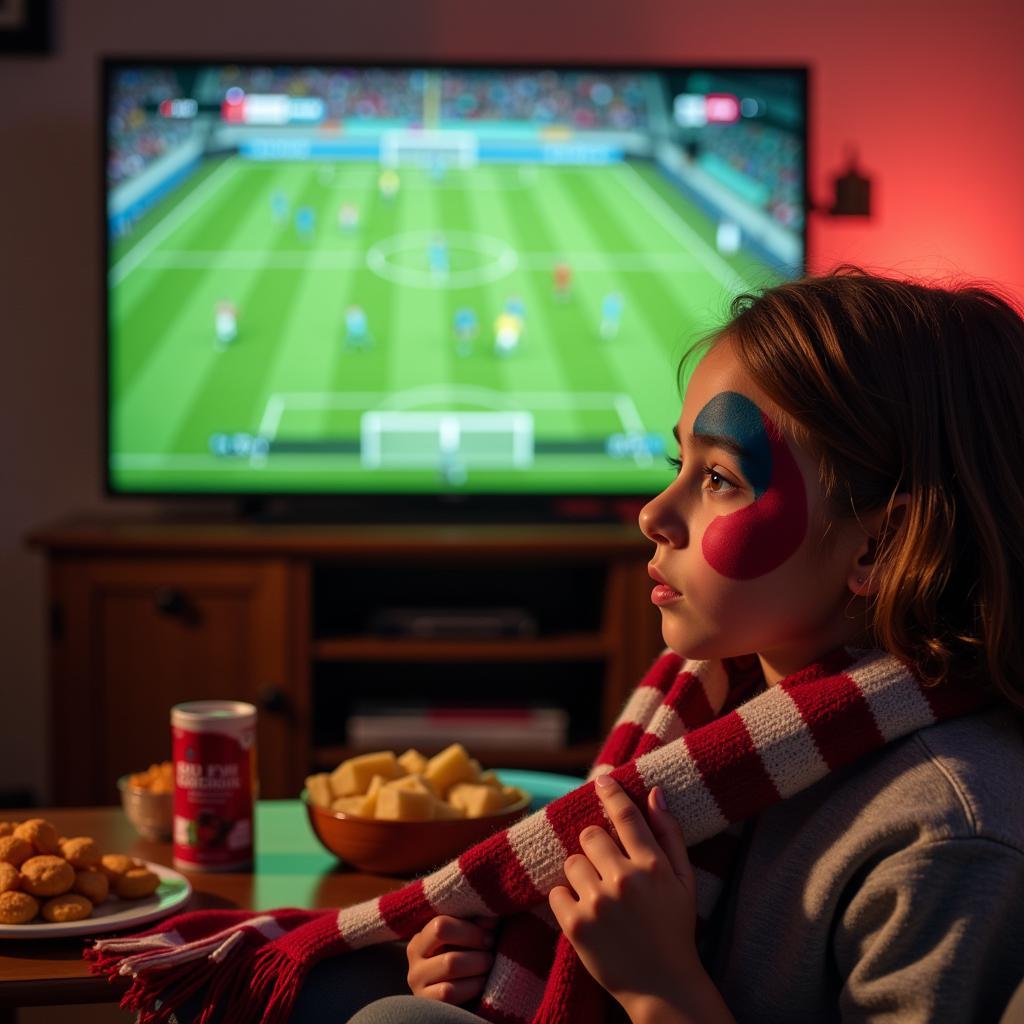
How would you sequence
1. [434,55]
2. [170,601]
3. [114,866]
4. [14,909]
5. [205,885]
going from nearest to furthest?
[14,909]
[114,866]
[205,885]
[170,601]
[434,55]

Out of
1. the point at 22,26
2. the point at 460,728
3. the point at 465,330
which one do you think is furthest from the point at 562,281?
the point at 22,26

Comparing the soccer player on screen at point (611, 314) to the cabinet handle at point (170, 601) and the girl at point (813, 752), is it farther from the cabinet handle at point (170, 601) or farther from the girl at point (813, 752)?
the girl at point (813, 752)

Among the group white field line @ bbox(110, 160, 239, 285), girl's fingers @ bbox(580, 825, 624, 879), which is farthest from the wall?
girl's fingers @ bbox(580, 825, 624, 879)

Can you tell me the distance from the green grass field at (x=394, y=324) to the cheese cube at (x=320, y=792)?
6.24 feet

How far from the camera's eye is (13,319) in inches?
140

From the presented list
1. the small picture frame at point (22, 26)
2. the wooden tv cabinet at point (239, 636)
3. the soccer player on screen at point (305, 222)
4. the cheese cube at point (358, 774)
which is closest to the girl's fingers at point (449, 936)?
the cheese cube at point (358, 774)

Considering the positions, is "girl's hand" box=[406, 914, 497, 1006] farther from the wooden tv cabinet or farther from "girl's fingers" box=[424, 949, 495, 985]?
the wooden tv cabinet

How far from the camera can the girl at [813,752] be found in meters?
0.98

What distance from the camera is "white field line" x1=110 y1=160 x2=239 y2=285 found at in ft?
11.0

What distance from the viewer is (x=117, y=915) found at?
4.22ft

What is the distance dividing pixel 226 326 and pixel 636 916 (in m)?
2.59

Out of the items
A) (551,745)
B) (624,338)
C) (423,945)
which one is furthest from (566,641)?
(423,945)

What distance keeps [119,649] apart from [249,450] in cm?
58

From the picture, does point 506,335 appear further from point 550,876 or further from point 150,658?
point 550,876
